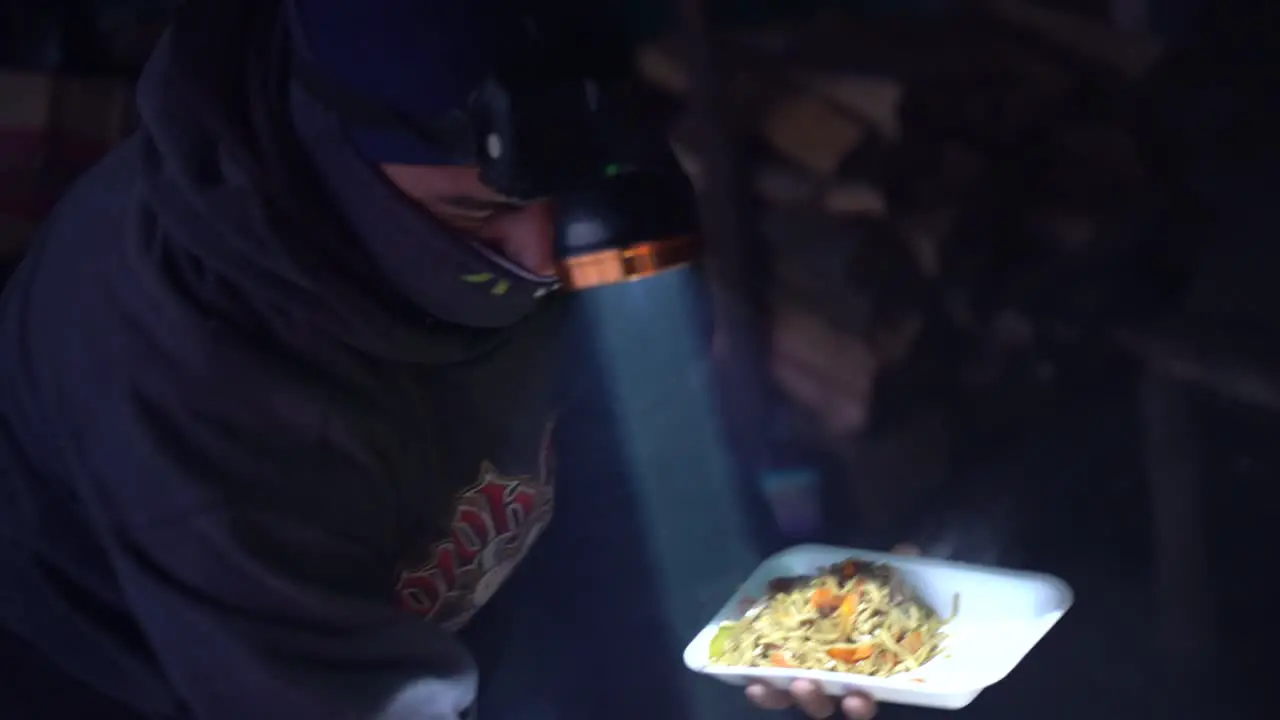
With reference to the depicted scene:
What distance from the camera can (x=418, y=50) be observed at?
0.51 metres

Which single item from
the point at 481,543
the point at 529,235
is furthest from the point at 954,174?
the point at 481,543

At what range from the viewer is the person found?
54cm

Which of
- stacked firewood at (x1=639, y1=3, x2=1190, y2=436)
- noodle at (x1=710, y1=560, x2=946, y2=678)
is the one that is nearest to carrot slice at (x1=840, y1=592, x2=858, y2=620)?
noodle at (x1=710, y1=560, x2=946, y2=678)

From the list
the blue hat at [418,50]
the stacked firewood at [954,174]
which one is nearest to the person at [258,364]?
the blue hat at [418,50]

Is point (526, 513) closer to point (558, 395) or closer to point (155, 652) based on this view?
point (558, 395)

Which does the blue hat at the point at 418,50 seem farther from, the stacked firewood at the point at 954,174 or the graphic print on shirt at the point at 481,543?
the graphic print on shirt at the point at 481,543

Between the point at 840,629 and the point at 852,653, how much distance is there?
2 centimetres

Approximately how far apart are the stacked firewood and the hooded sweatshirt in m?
0.15

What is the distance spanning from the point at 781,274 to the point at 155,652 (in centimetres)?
38

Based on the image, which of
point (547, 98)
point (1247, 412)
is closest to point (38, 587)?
point (547, 98)

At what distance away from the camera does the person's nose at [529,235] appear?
0.56m

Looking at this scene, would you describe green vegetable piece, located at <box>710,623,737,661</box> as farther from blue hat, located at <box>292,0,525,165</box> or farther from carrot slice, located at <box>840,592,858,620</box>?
blue hat, located at <box>292,0,525,165</box>

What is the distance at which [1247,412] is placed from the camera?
1.97 feet

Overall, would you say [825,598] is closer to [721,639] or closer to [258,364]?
[721,639]
